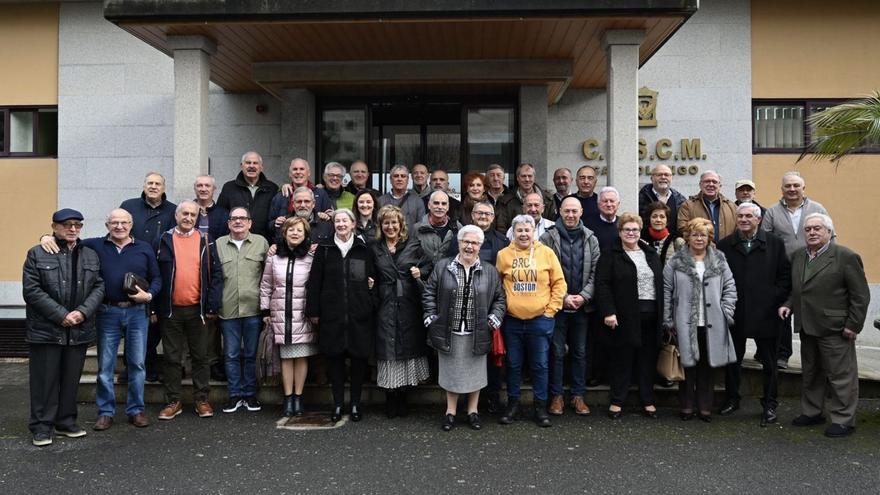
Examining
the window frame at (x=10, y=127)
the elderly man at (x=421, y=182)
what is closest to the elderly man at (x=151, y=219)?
the elderly man at (x=421, y=182)

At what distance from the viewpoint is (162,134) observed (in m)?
10.5

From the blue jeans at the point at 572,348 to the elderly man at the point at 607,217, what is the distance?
79 centimetres

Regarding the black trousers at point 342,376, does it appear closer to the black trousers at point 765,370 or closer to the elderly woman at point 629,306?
the elderly woman at point 629,306

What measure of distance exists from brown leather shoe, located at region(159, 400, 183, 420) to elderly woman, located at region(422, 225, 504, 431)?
2.48 meters

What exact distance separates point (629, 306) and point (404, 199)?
8.90 feet

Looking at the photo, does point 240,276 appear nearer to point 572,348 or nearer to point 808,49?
point 572,348

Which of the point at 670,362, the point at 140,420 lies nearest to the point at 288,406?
the point at 140,420

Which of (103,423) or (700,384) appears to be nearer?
(103,423)

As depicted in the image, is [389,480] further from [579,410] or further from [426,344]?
[579,410]

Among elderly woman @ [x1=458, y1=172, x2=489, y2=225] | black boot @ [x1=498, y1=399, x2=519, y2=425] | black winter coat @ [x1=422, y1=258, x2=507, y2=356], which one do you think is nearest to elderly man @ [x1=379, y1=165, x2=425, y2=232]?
elderly woman @ [x1=458, y1=172, x2=489, y2=225]

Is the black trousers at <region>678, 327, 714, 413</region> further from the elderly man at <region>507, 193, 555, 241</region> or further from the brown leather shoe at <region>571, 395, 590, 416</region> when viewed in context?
the elderly man at <region>507, 193, 555, 241</region>

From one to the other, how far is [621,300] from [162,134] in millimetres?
8037

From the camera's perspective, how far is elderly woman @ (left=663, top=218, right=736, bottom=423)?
18.8ft

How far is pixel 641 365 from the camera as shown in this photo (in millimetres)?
5996
